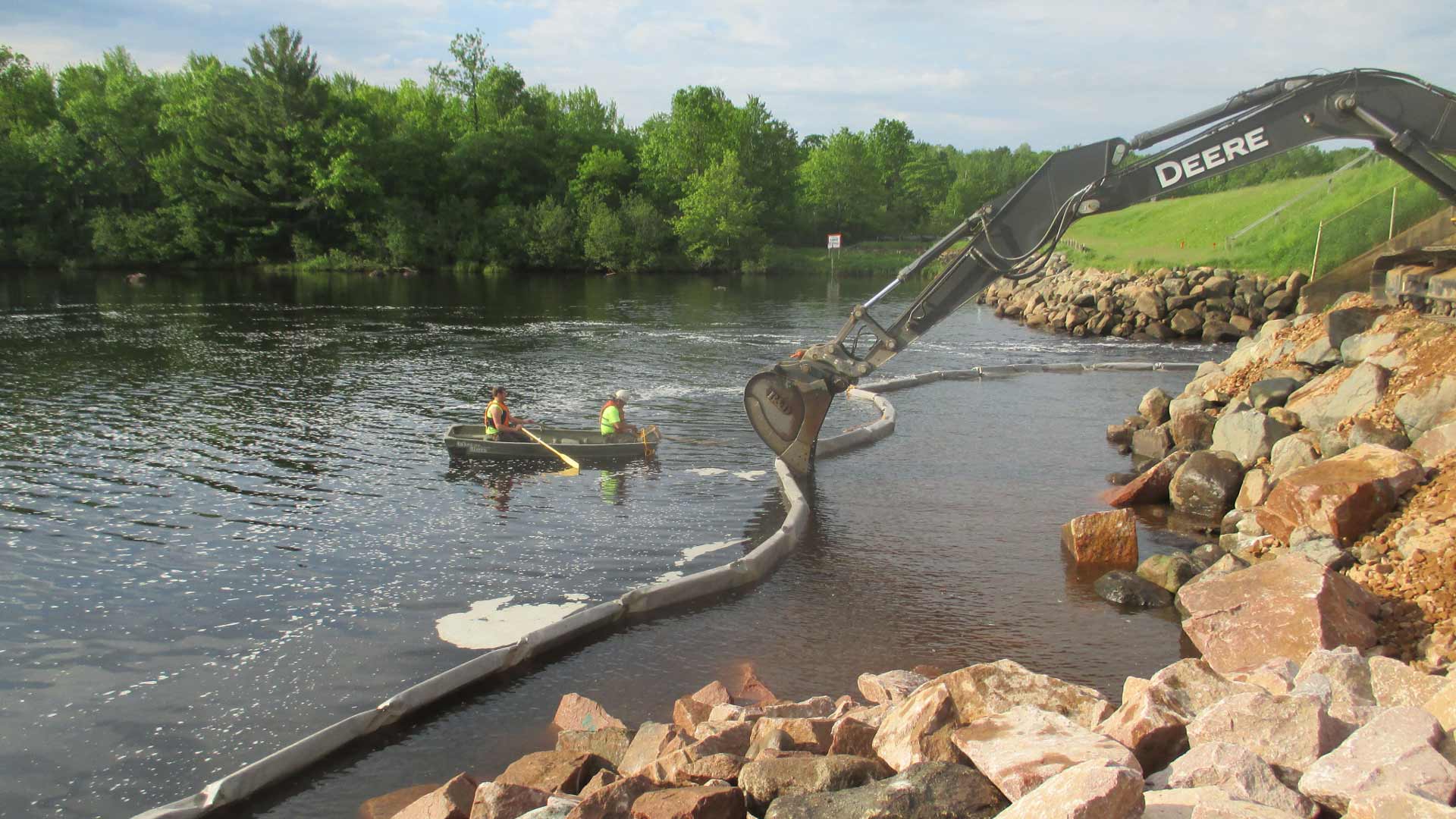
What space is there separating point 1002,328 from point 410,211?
6303cm

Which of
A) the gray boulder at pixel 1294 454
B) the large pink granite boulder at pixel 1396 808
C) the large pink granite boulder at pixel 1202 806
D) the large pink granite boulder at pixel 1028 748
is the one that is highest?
the gray boulder at pixel 1294 454

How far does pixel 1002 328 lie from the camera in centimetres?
5297

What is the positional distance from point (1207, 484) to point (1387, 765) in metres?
12.5

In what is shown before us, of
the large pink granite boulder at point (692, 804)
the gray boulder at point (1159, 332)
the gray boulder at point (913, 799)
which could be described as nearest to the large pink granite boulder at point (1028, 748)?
the gray boulder at point (913, 799)

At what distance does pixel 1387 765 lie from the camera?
21.0ft

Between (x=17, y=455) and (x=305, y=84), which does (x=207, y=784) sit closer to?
(x=17, y=455)

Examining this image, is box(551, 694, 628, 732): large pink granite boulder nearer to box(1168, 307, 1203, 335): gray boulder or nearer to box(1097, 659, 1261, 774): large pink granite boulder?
box(1097, 659, 1261, 774): large pink granite boulder

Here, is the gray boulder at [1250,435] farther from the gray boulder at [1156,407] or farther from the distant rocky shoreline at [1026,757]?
the distant rocky shoreline at [1026,757]

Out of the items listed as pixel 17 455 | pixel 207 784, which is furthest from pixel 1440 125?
pixel 17 455

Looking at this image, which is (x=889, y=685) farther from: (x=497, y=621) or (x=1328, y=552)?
(x=1328, y=552)

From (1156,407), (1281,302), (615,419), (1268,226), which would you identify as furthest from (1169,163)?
(1268,226)

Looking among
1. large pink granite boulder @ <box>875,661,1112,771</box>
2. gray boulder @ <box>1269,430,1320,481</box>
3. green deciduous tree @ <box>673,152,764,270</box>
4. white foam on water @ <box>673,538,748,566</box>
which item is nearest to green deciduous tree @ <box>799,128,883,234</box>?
green deciduous tree @ <box>673,152,764,270</box>

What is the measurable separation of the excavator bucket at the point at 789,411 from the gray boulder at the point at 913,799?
40.1ft

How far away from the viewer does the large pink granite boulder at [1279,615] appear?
1116 centimetres
